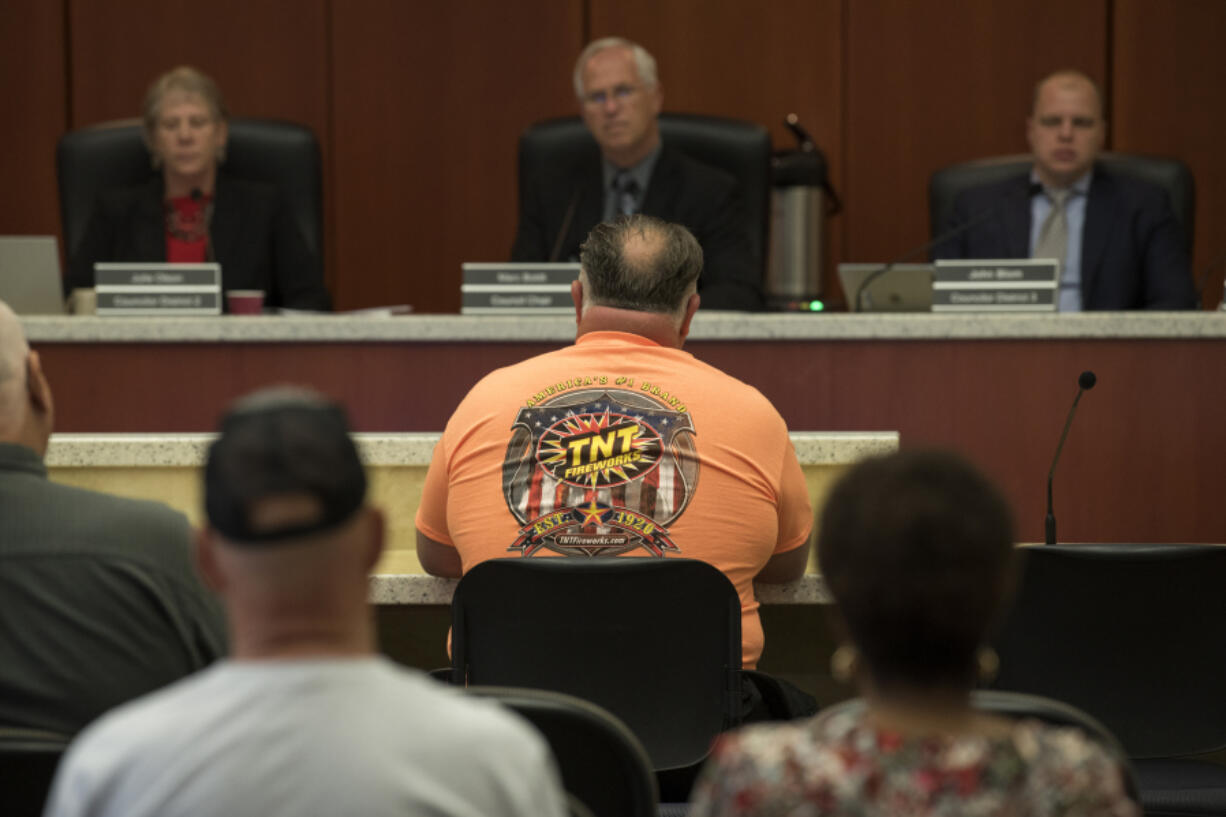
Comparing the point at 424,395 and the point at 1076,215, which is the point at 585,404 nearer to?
the point at 424,395

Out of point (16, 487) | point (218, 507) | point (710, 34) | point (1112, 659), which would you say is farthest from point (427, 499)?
point (710, 34)

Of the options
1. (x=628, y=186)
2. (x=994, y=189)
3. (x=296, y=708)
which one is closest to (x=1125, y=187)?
(x=994, y=189)

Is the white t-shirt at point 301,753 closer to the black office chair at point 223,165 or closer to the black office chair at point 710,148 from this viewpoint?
the black office chair at point 710,148

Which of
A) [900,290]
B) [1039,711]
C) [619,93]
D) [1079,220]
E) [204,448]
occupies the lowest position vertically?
[1039,711]

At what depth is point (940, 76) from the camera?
508cm

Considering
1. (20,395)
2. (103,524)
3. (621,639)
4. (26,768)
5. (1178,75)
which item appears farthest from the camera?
(1178,75)

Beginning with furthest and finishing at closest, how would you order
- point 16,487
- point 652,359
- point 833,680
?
1. point 833,680
2. point 652,359
3. point 16,487

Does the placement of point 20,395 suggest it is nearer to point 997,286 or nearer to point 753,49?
point 997,286

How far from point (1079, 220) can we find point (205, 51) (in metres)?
2.99

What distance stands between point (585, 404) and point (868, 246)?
3.59 metres

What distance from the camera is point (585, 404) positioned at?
1.78 metres

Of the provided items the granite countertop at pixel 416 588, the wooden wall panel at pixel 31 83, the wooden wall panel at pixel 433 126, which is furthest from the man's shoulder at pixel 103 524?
the wooden wall panel at pixel 31 83

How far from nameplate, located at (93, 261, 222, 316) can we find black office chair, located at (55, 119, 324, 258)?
88cm

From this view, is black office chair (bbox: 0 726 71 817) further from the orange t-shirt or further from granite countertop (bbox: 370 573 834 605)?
granite countertop (bbox: 370 573 834 605)
